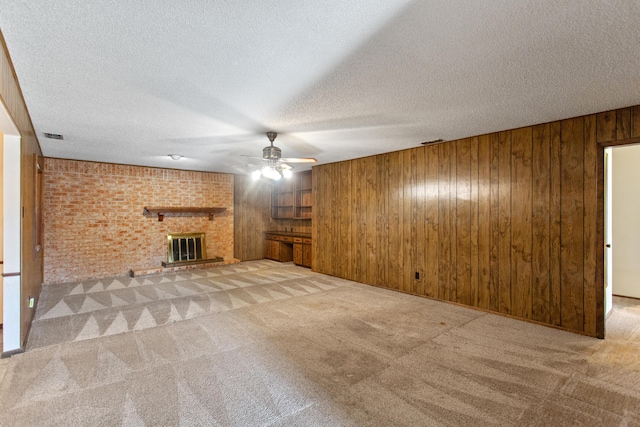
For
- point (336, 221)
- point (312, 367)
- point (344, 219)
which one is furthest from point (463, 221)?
point (312, 367)

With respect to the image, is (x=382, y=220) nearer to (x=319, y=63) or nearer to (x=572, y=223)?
(x=572, y=223)

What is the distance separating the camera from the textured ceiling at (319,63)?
165 centimetres

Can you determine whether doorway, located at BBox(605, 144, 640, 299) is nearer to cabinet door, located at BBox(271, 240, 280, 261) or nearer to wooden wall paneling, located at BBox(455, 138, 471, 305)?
wooden wall paneling, located at BBox(455, 138, 471, 305)

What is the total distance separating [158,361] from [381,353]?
6.86 feet

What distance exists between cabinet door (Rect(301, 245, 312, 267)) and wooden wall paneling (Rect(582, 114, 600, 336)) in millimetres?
5194

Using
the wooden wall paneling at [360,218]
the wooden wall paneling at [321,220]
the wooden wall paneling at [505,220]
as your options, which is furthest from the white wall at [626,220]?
the wooden wall paneling at [321,220]

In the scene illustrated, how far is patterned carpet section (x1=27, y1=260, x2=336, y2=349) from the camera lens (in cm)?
359

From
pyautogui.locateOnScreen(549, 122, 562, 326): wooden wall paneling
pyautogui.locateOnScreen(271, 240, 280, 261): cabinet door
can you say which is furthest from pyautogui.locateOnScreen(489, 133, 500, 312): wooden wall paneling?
pyautogui.locateOnScreen(271, 240, 280, 261): cabinet door

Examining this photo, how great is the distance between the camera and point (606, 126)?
3.27 m

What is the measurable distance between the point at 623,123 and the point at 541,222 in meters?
1.28

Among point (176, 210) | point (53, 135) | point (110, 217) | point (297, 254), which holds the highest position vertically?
point (53, 135)

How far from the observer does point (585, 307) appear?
134 inches

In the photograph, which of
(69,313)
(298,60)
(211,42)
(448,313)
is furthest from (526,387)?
(69,313)

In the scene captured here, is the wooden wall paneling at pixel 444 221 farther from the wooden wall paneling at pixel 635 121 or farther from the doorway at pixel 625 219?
the doorway at pixel 625 219
